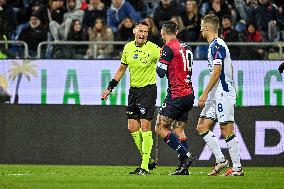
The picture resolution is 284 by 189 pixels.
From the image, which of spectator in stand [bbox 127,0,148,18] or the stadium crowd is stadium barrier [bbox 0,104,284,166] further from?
spectator in stand [bbox 127,0,148,18]

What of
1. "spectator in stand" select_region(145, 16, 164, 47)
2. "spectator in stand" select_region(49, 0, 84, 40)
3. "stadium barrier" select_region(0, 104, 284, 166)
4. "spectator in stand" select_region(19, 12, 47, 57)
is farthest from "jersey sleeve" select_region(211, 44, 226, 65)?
"spectator in stand" select_region(49, 0, 84, 40)

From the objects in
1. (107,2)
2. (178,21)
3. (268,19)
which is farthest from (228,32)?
(107,2)

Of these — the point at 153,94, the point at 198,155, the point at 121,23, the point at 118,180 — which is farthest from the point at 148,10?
the point at 118,180

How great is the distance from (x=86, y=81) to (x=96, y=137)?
5.90 feet

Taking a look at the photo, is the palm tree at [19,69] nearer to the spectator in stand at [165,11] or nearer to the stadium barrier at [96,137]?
the stadium barrier at [96,137]

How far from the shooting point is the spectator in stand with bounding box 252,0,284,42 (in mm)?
23547

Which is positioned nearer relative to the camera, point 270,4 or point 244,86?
point 244,86

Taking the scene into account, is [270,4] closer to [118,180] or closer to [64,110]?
[64,110]

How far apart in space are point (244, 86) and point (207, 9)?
3.60 metres

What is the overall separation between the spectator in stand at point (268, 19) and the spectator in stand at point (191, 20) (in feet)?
4.81

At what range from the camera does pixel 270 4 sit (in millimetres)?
24203

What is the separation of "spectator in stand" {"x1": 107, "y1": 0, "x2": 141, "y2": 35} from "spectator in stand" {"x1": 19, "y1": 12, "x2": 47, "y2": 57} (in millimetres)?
1608

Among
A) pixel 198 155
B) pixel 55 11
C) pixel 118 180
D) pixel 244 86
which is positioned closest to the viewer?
pixel 118 180

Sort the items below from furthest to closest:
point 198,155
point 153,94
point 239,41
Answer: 1. point 239,41
2. point 198,155
3. point 153,94
